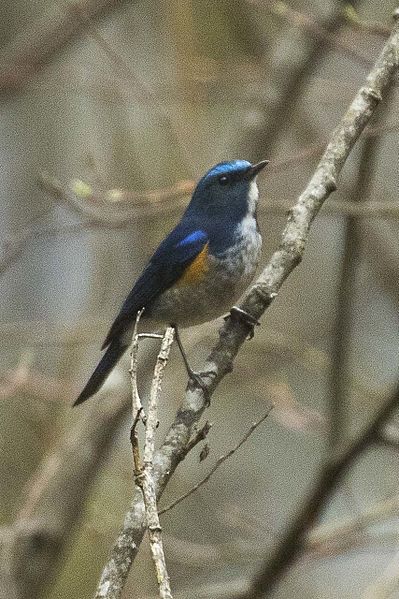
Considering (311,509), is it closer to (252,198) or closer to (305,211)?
(252,198)

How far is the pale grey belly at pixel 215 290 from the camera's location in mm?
4547

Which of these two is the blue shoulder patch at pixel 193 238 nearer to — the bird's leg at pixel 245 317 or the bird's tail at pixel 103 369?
the bird's tail at pixel 103 369

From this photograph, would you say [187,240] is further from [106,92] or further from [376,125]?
[106,92]

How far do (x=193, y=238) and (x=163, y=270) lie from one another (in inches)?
8.2

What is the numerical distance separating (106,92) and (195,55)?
699 millimetres

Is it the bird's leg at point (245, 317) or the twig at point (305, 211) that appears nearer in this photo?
the twig at point (305, 211)

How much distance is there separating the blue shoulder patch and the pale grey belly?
0.14 metres

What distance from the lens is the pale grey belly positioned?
4.55 m

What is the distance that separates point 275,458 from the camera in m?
9.87

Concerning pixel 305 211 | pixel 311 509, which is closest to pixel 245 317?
pixel 305 211

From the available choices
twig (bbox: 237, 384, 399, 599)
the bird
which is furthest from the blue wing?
twig (bbox: 237, 384, 399, 599)

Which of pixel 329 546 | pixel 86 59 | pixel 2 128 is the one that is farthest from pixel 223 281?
pixel 2 128

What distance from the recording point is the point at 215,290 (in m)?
4.55

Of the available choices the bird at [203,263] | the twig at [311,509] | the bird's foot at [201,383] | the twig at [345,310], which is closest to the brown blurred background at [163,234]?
the twig at [345,310]
